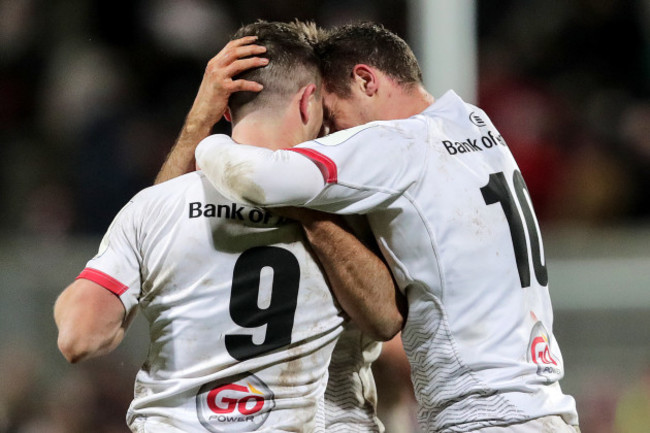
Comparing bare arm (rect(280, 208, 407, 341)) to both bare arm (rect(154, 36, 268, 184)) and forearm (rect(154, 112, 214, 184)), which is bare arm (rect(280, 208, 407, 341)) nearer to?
bare arm (rect(154, 36, 268, 184))

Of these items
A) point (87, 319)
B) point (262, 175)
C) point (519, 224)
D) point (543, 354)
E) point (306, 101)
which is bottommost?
point (543, 354)

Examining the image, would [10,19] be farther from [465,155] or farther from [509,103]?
[465,155]

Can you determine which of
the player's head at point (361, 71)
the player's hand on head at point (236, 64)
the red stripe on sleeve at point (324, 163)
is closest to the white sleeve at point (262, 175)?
the red stripe on sleeve at point (324, 163)

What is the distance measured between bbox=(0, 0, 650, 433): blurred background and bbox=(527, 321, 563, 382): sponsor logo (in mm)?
2308

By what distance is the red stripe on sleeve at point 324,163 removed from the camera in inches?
94.9

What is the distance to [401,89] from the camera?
2.92 metres

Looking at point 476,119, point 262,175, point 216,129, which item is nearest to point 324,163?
point 262,175

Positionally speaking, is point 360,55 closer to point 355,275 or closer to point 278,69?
point 278,69

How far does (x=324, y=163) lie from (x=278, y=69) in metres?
0.33

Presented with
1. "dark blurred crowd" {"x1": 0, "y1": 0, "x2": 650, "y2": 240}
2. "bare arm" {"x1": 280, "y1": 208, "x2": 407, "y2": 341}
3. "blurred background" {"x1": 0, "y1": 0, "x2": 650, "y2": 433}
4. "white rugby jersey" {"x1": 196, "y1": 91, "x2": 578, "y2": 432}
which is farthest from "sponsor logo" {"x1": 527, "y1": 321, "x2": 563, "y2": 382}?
"dark blurred crowd" {"x1": 0, "y1": 0, "x2": 650, "y2": 240}

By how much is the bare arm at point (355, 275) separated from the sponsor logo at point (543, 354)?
1.12ft

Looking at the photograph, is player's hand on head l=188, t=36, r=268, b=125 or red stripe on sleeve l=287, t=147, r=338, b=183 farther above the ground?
player's hand on head l=188, t=36, r=268, b=125

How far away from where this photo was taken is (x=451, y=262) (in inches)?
101

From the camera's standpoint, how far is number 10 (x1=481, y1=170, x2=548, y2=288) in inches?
105
